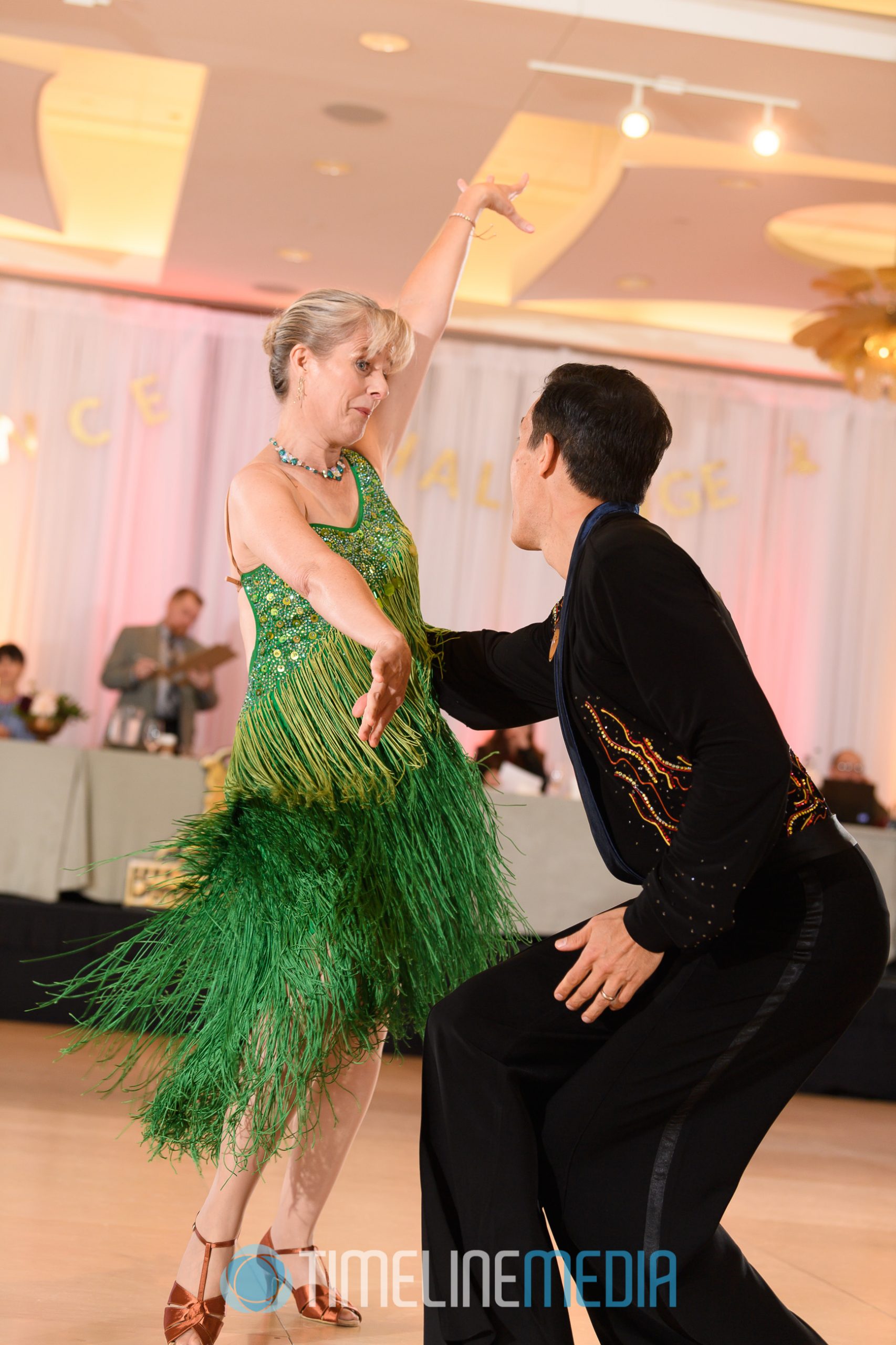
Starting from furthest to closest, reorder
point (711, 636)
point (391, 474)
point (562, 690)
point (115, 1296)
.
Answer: point (391, 474) → point (115, 1296) → point (562, 690) → point (711, 636)

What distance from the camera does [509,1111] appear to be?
153 cm

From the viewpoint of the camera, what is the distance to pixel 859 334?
20.1 ft

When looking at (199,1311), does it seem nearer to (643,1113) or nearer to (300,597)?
(643,1113)

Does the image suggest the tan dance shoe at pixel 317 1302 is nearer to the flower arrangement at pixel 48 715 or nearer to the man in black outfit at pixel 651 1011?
the man in black outfit at pixel 651 1011

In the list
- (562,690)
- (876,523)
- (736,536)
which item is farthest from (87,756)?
(876,523)

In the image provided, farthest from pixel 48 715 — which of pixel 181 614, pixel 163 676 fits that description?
pixel 181 614

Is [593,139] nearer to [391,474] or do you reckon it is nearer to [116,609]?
[391,474]

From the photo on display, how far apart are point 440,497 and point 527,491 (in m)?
6.59

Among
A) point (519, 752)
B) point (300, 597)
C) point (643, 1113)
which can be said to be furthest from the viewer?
point (519, 752)

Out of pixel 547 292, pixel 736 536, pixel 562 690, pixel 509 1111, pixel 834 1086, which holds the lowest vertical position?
pixel 834 1086

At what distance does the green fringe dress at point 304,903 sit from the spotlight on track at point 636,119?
3.52 m

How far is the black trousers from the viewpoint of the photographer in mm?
1508

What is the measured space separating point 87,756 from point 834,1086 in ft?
9.65

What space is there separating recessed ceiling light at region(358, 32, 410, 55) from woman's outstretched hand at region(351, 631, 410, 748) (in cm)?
366
